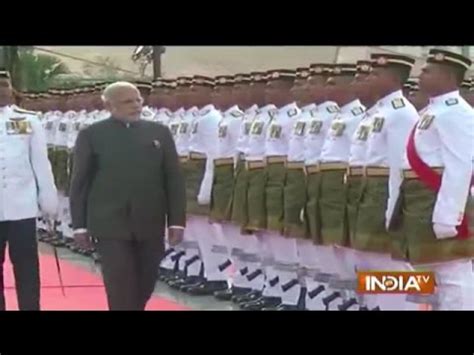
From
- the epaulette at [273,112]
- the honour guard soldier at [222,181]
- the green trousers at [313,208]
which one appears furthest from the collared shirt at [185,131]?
the green trousers at [313,208]

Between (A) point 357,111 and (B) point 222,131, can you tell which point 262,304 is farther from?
(A) point 357,111

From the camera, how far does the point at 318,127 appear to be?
5.93 m

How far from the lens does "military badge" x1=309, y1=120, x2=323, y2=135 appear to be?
19.5 ft

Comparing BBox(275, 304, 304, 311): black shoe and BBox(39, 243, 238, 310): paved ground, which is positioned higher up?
BBox(39, 243, 238, 310): paved ground

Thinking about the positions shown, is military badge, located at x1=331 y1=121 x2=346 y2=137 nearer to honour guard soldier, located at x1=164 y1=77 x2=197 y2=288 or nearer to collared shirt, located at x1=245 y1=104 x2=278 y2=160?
collared shirt, located at x1=245 y1=104 x2=278 y2=160

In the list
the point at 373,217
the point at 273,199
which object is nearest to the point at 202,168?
the point at 273,199

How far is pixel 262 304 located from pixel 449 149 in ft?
3.84

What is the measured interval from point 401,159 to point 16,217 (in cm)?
163

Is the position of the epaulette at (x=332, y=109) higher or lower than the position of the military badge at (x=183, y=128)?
higher

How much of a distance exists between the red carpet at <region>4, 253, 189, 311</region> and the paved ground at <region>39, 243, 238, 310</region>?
29 millimetres

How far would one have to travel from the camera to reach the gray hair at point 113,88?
5.55 metres

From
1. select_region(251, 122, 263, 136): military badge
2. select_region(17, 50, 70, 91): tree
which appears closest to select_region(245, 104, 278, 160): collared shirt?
select_region(251, 122, 263, 136): military badge

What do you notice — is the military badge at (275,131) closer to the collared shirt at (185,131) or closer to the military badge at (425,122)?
the collared shirt at (185,131)

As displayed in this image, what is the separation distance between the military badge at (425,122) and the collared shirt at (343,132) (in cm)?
33
